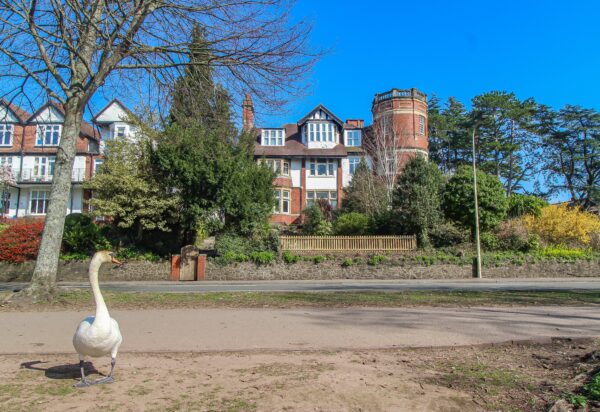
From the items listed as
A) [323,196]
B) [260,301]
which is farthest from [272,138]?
[260,301]

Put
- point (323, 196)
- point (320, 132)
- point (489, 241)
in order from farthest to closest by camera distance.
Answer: point (320, 132) < point (323, 196) < point (489, 241)

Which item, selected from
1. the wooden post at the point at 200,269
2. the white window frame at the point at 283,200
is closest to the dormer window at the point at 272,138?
the white window frame at the point at 283,200

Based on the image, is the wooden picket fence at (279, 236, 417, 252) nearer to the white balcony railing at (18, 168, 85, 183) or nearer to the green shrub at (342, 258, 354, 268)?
the green shrub at (342, 258, 354, 268)

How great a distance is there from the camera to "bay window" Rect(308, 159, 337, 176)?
139 feet

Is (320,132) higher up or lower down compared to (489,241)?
higher up

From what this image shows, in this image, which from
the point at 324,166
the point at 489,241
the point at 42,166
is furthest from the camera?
the point at 324,166

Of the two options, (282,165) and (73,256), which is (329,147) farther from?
(73,256)

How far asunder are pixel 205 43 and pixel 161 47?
1.07m

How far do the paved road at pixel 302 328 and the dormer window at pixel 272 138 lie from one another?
115ft

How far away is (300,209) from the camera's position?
137ft

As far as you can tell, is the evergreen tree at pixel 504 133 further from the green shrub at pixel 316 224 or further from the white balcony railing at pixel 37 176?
the white balcony railing at pixel 37 176

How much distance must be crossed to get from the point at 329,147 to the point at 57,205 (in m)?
34.0

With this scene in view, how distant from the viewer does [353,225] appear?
2934 centimetres

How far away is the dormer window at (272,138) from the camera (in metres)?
43.4
